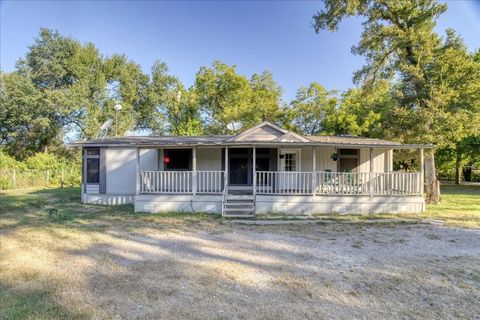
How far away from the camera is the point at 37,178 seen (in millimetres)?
21219

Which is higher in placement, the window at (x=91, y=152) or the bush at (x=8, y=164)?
the window at (x=91, y=152)

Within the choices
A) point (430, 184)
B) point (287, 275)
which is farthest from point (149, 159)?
point (430, 184)

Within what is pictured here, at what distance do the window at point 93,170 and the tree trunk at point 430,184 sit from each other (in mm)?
15219

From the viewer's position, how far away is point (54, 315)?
135 inches

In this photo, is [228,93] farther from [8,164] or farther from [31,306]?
[31,306]

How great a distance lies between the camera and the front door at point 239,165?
1272 cm

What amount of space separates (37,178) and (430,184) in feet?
81.2

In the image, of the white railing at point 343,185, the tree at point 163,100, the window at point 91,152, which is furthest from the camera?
the tree at point 163,100

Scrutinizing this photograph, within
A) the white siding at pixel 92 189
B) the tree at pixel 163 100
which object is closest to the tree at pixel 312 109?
the tree at pixel 163 100

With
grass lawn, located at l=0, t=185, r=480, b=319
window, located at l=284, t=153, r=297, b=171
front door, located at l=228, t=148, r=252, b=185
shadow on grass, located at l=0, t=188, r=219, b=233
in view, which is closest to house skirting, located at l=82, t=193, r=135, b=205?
shadow on grass, located at l=0, t=188, r=219, b=233

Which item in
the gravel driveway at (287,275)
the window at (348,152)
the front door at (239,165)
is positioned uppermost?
the window at (348,152)

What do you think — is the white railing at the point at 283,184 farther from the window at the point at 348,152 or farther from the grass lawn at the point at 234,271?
the grass lawn at the point at 234,271

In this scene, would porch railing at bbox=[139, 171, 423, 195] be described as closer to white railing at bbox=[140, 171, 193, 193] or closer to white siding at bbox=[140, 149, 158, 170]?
white railing at bbox=[140, 171, 193, 193]

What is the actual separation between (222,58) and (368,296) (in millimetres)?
28922
